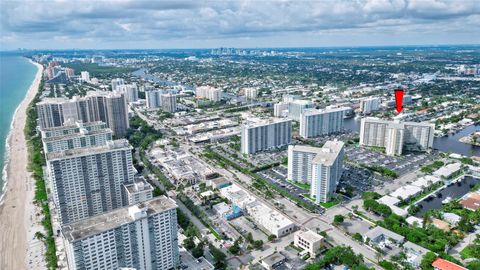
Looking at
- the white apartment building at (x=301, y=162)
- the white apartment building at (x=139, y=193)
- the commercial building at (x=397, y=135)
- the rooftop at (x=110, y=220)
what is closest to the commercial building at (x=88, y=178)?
the white apartment building at (x=139, y=193)

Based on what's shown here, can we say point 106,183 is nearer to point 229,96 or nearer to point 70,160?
point 70,160

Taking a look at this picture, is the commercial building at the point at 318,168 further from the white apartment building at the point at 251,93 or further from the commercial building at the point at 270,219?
the white apartment building at the point at 251,93

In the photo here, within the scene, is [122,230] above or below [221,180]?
above

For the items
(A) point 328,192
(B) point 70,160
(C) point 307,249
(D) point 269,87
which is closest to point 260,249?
(C) point 307,249

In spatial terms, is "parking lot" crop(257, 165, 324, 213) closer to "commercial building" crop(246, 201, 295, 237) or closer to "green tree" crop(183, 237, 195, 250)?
"commercial building" crop(246, 201, 295, 237)

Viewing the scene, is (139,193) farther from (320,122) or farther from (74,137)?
(320,122)
